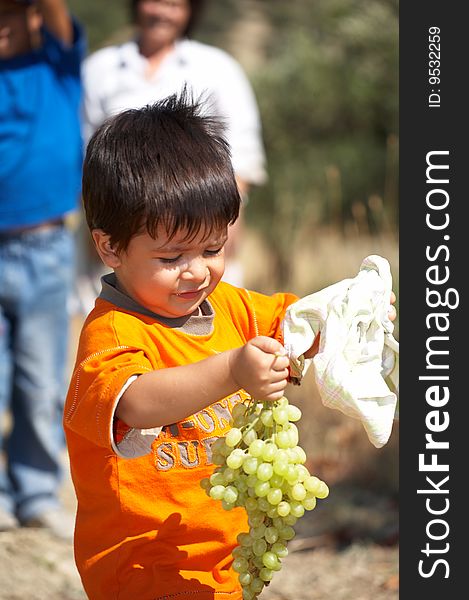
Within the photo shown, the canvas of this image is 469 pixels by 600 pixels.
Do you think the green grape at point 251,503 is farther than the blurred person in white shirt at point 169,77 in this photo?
No

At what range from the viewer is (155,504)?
226 cm

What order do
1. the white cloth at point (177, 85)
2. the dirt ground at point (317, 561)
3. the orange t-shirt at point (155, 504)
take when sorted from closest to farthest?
the orange t-shirt at point (155, 504) < the dirt ground at point (317, 561) < the white cloth at point (177, 85)

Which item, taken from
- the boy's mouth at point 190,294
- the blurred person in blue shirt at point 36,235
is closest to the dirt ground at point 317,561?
the blurred person in blue shirt at point 36,235

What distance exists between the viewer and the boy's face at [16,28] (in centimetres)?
395

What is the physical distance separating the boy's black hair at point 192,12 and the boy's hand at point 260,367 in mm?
2886

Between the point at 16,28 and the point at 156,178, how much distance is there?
2.07 meters

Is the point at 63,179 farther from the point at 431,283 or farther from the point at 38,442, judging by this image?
the point at 431,283

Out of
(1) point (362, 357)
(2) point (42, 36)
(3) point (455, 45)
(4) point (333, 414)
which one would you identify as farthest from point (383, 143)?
(1) point (362, 357)

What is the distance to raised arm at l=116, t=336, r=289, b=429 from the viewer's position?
6.41 feet

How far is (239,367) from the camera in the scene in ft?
6.44

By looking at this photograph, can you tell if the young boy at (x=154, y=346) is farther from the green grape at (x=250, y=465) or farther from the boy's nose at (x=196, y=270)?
the green grape at (x=250, y=465)

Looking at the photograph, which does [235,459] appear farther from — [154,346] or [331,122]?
[331,122]

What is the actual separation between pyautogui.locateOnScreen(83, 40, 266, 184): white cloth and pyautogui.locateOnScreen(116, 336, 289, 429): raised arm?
2.31 metres

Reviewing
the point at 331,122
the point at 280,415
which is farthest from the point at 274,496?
the point at 331,122
